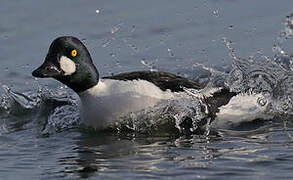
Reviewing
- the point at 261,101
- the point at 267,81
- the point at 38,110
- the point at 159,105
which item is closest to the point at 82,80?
the point at 159,105

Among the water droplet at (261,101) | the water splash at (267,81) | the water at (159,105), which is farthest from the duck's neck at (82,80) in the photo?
the water droplet at (261,101)

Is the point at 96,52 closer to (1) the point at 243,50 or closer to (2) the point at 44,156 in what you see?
(1) the point at 243,50

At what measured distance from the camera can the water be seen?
929 centimetres

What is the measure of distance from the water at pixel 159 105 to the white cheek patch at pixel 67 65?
0.90 meters

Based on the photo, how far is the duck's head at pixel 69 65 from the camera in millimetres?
10492

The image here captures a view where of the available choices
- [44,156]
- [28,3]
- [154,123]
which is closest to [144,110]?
[154,123]

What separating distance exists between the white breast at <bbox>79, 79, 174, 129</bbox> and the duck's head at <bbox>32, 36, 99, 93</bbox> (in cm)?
16

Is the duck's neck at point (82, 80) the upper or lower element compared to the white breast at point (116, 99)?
upper

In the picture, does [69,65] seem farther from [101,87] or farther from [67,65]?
[101,87]

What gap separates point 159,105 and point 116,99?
56 centimetres

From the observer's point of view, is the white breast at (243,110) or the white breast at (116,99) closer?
the white breast at (116,99)

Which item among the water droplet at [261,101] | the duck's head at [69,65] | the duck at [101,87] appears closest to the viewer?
the duck's head at [69,65]

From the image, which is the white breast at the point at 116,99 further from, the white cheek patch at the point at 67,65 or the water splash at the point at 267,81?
the water splash at the point at 267,81

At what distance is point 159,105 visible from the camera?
10.9 m
